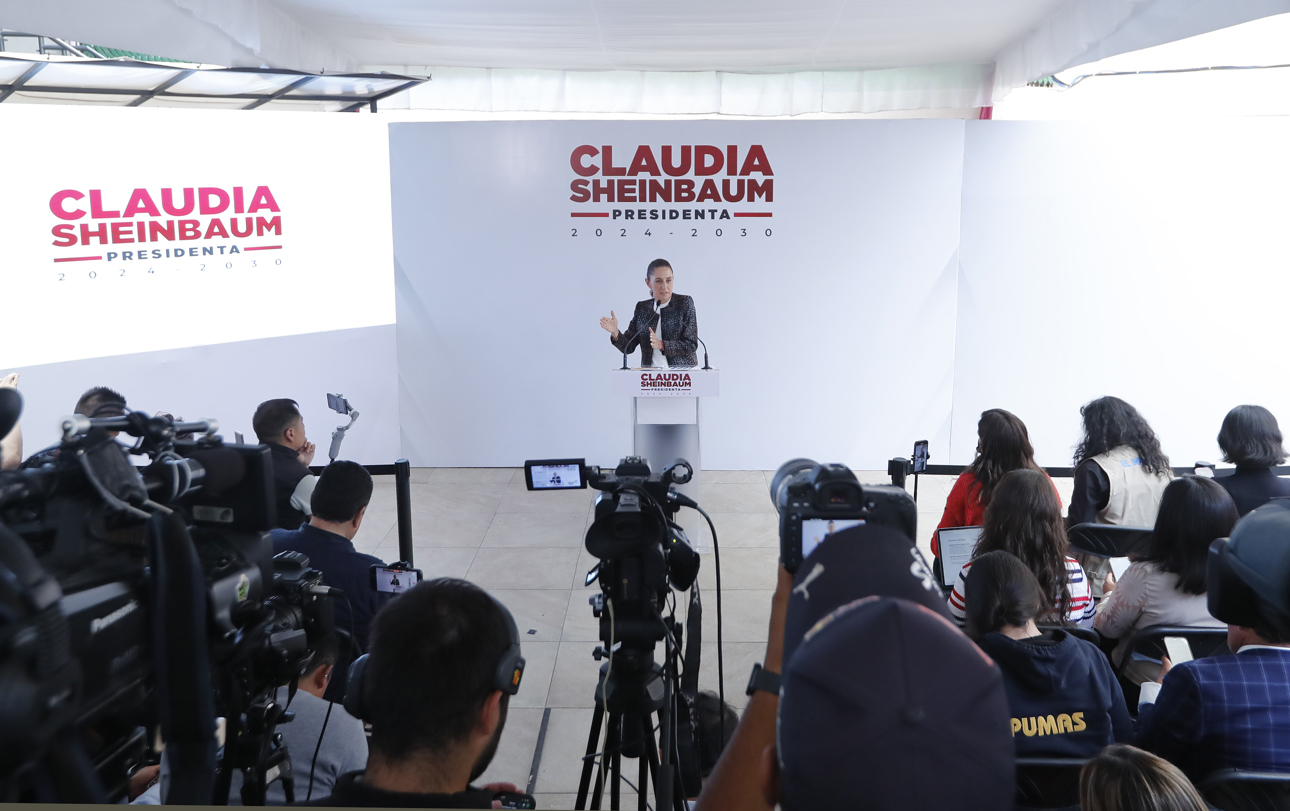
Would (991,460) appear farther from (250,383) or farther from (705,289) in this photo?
(250,383)

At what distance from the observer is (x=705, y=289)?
5859mm

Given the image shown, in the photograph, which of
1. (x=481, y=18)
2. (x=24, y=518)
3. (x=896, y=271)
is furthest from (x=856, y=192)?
(x=24, y=518)

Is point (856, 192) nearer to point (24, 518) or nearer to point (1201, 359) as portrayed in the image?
point (1201, 359)

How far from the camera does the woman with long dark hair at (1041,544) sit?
2264 mm

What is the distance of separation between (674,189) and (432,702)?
199 inches

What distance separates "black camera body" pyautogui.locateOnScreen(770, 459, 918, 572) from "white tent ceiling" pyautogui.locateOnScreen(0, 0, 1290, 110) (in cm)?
251

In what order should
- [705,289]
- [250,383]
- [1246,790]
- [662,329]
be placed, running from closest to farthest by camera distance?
[1246,790]
[250,383]
[662,329]
[705,289]

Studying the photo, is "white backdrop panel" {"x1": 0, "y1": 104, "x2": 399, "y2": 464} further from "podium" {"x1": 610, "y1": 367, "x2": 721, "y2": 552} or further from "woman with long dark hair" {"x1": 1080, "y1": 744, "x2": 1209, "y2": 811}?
"woman with long dark hair" {"x1": 1080, "y1": 744, "x2": 1209, "y2": 811}

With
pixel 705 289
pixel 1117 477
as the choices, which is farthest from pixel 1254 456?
pixel 705 289

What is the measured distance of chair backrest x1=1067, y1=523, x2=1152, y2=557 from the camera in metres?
2.53

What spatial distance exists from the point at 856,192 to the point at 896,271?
1.93 feet

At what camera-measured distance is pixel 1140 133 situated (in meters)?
5.65

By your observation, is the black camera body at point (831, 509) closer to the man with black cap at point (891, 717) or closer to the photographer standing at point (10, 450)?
the man with black cap at point (891, 717)

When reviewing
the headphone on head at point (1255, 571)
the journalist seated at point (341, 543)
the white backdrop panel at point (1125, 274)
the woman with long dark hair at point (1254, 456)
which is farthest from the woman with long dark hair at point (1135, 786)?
the white backdrop panel at point (1125, 274)
